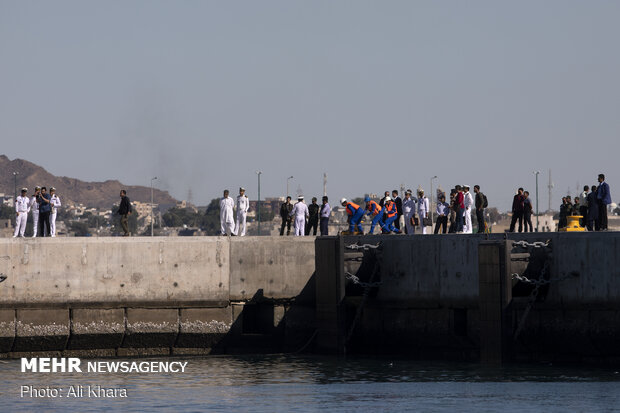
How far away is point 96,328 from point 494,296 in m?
11.0

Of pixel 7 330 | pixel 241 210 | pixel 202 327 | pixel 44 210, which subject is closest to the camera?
pixel 7 330

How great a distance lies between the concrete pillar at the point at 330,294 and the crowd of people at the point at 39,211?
10.3 meters

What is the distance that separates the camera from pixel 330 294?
107 ft

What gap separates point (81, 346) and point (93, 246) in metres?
2.80

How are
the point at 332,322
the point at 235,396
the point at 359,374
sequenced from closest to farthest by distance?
the point at 235,396
the point at 359,374
the point at 332,322

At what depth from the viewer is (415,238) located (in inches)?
1304

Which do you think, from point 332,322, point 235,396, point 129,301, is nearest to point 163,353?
point 129,301

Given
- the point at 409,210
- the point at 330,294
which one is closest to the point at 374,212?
the point at 409,210

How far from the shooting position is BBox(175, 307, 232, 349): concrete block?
33750mm

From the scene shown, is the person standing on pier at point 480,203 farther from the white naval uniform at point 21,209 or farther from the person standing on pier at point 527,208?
the white naval uniform at point 21,209

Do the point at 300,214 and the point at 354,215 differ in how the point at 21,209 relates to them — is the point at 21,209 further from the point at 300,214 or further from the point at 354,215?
the point at 354,215

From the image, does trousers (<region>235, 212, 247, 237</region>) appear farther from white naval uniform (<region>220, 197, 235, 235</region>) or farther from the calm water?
the calm water

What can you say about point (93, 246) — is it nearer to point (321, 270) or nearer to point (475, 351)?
point (321, 270)

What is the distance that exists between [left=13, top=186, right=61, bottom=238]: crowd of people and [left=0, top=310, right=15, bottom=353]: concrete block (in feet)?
18.1
